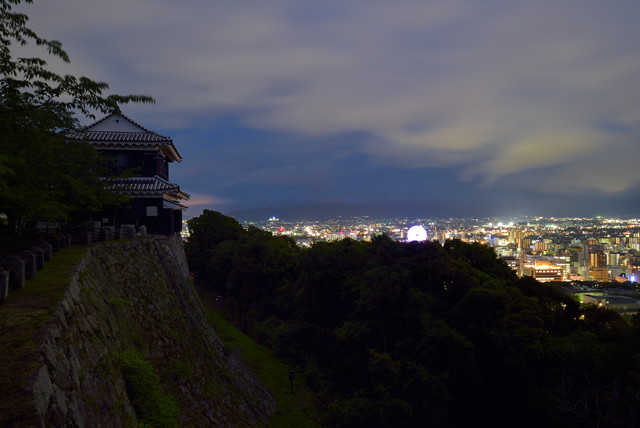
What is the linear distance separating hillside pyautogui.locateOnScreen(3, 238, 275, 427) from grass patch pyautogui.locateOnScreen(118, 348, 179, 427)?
0.02m

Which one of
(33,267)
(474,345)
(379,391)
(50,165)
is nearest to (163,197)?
(50,165)

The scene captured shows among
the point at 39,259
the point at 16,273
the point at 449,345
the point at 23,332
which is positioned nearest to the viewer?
the point at 23,332

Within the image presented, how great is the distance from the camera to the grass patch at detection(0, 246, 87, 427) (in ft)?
12.2

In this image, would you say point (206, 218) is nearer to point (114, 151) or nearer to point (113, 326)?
point (114, 151)

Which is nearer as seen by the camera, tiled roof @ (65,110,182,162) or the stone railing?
the stone railing

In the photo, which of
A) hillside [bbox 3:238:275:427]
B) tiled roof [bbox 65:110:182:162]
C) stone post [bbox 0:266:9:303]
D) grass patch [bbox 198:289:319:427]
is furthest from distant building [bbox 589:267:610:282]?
stone post [bbox 0:266:9:303]

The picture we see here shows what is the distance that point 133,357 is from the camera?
25.4 ft

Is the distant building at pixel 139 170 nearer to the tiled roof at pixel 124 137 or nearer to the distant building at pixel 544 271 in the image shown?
the tiled roof at pixel 124 137

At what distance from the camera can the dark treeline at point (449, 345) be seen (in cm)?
1675

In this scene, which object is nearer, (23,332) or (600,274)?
(23,332)

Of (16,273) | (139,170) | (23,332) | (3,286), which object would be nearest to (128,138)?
(139,170)

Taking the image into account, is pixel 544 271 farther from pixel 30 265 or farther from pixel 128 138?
pixel 30 265

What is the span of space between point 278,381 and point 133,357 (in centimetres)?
1621

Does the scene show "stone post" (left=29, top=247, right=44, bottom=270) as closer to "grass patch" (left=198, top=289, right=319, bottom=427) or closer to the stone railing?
the stone railing
